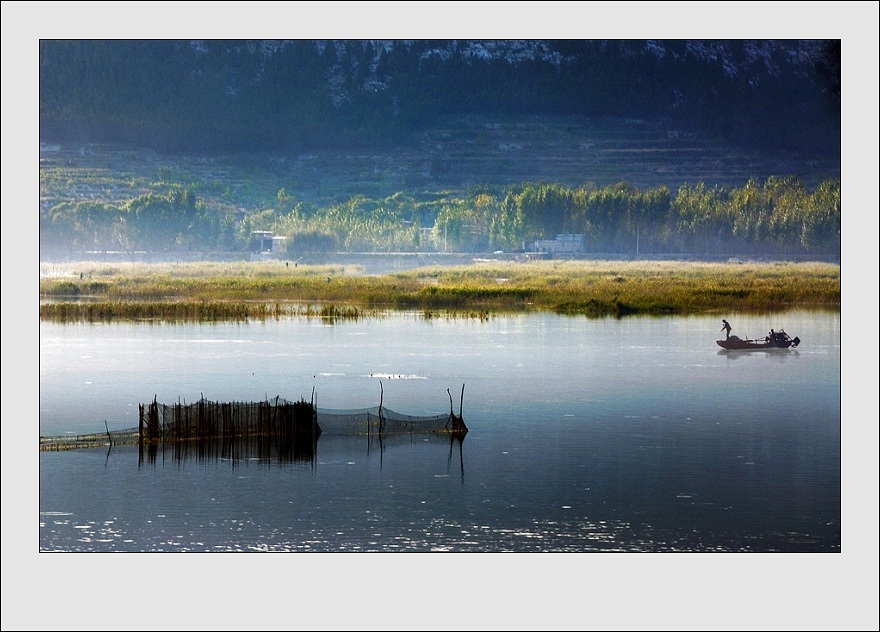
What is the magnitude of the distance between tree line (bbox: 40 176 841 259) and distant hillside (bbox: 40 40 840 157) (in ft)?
6.65

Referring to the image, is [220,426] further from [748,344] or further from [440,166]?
[440,166]

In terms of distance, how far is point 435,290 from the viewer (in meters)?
35.7

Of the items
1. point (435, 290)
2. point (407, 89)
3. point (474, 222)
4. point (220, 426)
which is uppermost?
point (407, 89)

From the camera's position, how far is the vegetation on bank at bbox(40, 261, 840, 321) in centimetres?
3234

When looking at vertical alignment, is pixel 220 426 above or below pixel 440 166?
below

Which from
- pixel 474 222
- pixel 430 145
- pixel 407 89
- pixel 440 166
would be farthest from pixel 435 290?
pixel 430 145

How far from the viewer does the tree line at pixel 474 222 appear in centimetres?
3625

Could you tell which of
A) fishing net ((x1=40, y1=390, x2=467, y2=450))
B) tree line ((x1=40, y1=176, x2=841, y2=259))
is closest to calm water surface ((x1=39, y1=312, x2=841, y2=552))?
fishing net ((x1=40, y1=390, x2=467, y2=450))

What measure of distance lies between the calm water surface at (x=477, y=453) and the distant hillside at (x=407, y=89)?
6.60 metres

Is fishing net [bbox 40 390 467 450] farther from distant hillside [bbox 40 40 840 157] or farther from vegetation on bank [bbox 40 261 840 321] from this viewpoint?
vegetation on bank [bbox 40 261 840 321]

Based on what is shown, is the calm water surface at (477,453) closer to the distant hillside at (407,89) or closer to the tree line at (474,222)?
the distant hillside at (407,89)

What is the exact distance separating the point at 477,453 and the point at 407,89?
23622 millimetres

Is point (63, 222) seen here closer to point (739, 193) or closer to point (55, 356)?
point (55, 356)

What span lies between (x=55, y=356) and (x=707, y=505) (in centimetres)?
1511
